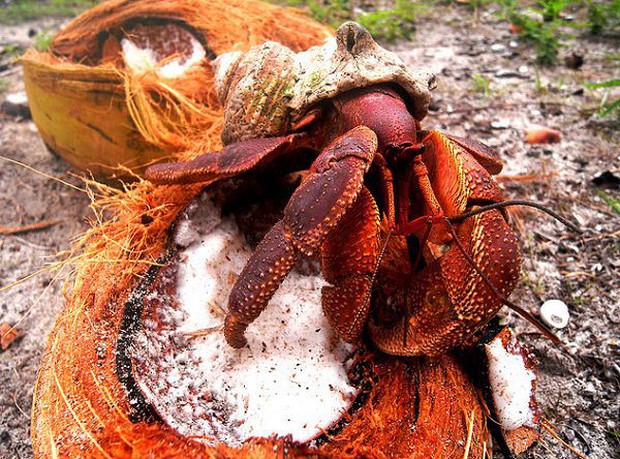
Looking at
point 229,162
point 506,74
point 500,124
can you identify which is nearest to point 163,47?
point 229,162

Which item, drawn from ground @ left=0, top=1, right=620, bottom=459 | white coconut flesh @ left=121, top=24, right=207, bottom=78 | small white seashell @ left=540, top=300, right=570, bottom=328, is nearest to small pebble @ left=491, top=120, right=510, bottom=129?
ground @ left=0, top=1, right=620, bottom=459

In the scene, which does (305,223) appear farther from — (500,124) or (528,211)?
(500,124)

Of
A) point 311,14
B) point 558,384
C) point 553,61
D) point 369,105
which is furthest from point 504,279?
point 311,14

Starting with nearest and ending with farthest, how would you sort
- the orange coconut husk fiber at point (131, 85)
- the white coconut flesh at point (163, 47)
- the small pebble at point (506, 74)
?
the orange coconut husk fiber at point (131, 85) → the white coconut flesh at point (163, 47) → the small pebble at point (506, 74)

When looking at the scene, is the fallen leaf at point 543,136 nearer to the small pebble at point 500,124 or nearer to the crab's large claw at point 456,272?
the small pebble at point 500,124

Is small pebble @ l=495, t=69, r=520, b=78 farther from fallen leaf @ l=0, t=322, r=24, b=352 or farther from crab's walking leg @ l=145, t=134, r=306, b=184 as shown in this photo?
fallen leaf @ l=0, t=322, r=24, b=352

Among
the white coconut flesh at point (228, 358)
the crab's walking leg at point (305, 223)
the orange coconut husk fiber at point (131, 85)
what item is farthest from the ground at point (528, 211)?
the crab's walking leg at point (305, 223)
